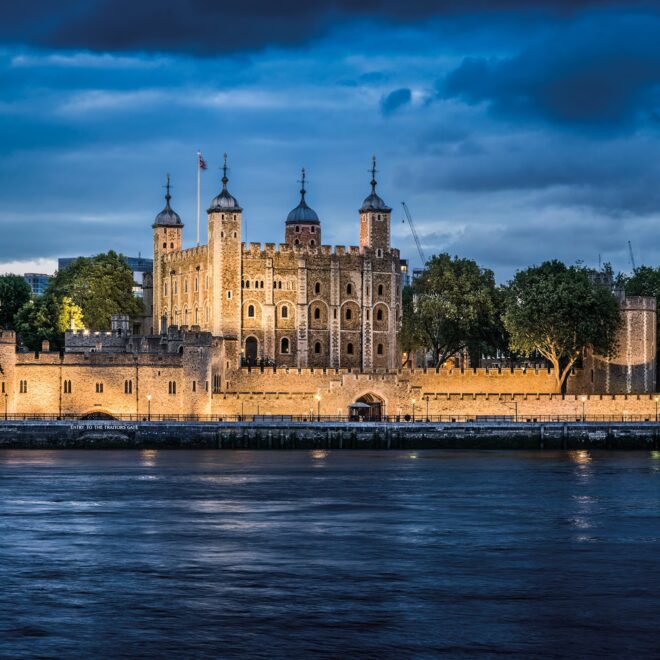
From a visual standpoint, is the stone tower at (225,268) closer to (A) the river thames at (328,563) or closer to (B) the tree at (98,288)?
(B) the tree at (98,288)

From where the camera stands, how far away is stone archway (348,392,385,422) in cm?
10025

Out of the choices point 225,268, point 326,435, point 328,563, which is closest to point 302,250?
point 225,268

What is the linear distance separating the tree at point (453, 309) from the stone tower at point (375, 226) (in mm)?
8976

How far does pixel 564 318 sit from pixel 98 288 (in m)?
36.3

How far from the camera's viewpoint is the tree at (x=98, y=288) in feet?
385

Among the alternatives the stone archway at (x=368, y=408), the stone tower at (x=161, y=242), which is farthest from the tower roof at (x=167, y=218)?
the stone archway at (x=368, y=408)

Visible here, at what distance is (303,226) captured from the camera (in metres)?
127

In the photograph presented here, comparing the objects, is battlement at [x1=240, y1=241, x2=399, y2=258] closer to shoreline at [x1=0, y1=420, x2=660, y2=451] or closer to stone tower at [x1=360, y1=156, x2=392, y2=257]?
stone tower at [x1=360, y1=156, x2=392, y2=257]

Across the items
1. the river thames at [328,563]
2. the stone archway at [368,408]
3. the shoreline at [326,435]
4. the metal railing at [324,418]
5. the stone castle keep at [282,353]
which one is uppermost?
the stone castle keep at [282,353]

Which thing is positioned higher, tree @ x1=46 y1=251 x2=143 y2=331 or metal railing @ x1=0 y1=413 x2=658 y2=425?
tree @ x1=46 y1=251 x2=143 y2=331

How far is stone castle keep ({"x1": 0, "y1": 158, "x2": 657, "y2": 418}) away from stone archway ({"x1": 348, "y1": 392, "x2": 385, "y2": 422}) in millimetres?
123

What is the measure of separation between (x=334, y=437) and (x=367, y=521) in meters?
34.0

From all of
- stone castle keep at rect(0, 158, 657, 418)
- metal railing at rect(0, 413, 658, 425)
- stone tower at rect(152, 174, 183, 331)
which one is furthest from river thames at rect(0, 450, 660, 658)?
stone tower at rect(152, 174, 183, 331)

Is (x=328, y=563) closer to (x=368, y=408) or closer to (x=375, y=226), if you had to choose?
(x=368, y=408)
